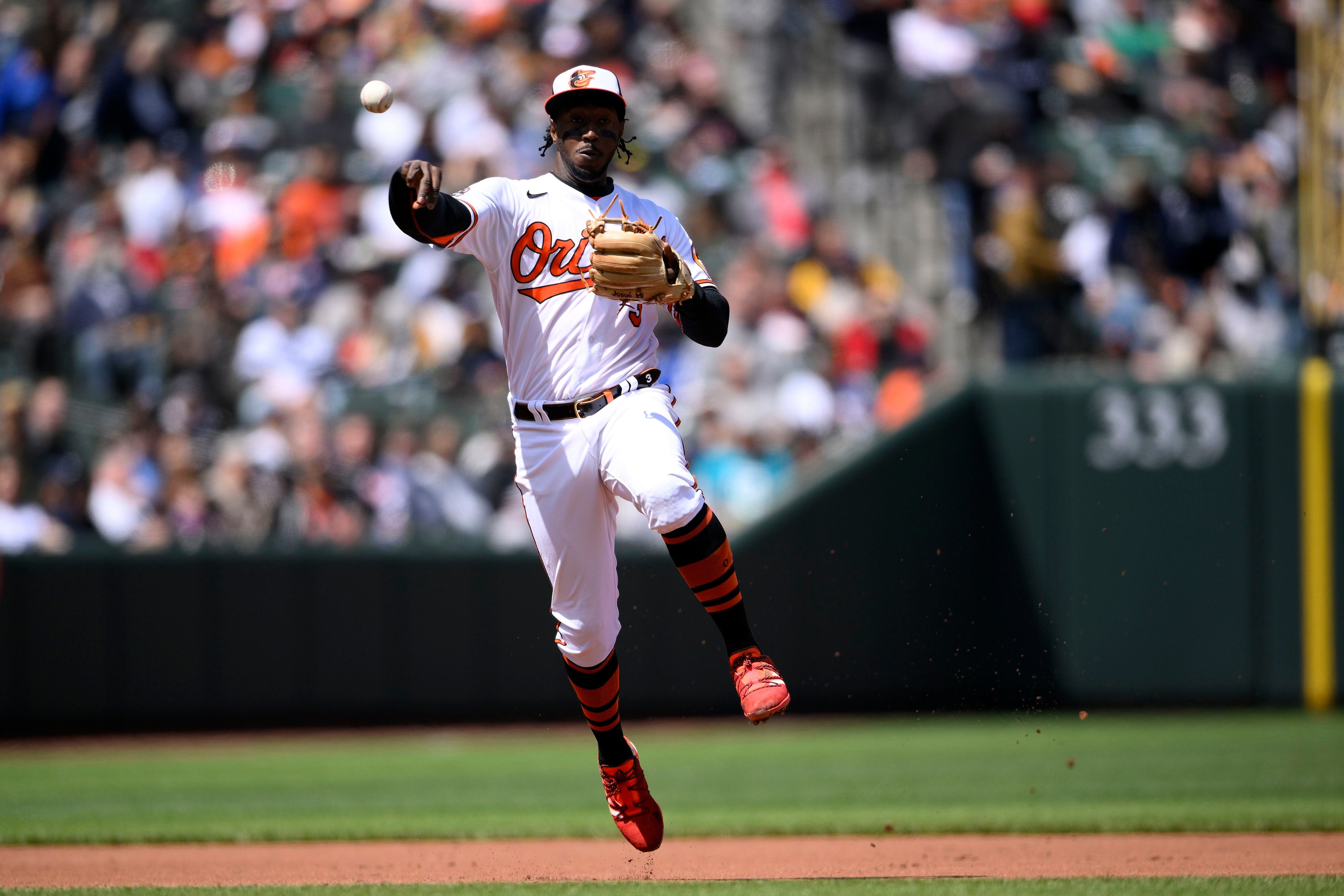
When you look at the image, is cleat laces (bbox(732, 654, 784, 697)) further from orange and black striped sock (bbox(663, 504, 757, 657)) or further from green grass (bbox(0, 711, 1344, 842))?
green grass (bbox(0, 711, 1344, 842))

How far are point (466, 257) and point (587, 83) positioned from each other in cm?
659

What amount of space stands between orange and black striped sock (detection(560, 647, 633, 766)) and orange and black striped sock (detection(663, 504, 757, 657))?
0.50 metres

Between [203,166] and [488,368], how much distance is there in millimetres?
2973

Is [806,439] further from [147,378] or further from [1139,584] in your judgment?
[147,378]

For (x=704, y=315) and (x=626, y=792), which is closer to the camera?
(x=704, y=315)

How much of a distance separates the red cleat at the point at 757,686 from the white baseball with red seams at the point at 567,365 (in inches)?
17.5

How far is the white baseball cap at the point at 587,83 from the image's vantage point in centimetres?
495

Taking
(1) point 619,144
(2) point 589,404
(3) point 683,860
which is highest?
(1) point 619,144

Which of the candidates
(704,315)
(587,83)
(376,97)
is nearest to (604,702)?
(704,315)

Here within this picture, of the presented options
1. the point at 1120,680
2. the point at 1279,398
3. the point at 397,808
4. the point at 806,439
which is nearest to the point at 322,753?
the point at 397,808

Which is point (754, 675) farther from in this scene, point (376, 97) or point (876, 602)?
point (876, 602)

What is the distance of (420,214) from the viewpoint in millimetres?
4734

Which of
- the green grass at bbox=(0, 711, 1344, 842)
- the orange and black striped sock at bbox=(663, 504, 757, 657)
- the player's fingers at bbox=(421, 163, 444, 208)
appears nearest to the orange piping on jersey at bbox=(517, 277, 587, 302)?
the player's fingers at bbox=(421, 163, 444, 208)

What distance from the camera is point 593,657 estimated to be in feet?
17.5
